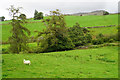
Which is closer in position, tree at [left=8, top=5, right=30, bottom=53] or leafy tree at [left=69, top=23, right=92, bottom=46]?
tree at [left=8, top=5, right=30, bottom=53]

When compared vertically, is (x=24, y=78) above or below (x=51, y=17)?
below

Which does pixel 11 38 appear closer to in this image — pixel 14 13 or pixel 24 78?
pixel 14 13

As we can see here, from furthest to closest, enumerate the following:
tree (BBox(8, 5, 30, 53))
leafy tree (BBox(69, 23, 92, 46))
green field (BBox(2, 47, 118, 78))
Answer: leafy tree (BBox(69, 23, 92, 46)) → tree (BBox(8, 5, 30, 53)) → green field (BBox(2, 47, 118, 78))

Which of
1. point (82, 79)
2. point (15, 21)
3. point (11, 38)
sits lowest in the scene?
point (82, 79)

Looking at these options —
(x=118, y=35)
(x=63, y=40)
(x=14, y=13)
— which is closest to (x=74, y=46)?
(x=63, y=40)

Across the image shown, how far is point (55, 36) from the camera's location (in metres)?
43.6

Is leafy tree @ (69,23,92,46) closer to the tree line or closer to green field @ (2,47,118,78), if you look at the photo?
the tree line

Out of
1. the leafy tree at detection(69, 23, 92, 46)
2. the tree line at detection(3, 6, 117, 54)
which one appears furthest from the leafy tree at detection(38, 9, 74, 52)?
the leafy tree at detection(69, 23, 92, 46)

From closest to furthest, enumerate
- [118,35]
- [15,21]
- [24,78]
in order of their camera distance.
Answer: [24,78], [15,21], [118,35]

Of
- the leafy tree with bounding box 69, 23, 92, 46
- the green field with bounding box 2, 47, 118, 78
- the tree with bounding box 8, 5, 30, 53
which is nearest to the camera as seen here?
the green field with bounding box 2, 47, 118, 78

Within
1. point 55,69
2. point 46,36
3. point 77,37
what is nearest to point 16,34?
point 46,36

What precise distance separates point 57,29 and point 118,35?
22.2 m

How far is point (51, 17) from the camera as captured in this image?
4422cm

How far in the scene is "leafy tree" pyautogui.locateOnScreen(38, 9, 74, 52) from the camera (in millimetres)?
42906
